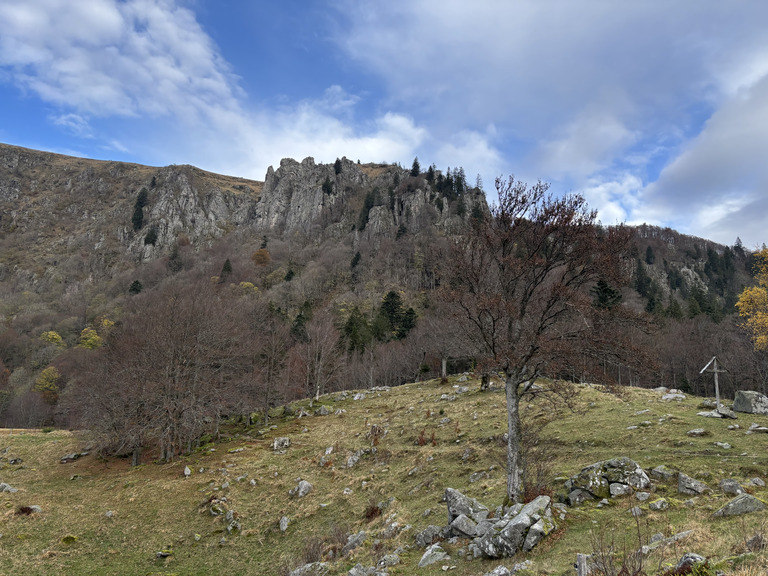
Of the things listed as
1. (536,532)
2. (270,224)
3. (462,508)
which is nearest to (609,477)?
(536,532)

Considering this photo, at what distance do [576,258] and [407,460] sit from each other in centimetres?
1470

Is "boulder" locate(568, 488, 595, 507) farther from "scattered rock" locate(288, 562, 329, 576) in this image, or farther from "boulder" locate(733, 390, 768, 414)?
"boulder" locate(733, 390, 768, 414)

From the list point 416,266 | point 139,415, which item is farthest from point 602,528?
point 416,266

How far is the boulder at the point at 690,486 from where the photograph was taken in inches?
454

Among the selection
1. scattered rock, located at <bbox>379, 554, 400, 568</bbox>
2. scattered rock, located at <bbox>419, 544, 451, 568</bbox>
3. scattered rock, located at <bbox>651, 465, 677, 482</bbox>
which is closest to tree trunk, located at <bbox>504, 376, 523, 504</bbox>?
scattered rock, located at <bbox>419, 544, 451, 568</bbox>

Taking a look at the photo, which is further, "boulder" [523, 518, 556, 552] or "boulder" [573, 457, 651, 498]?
"boulder" [573, 457, 651, 498]

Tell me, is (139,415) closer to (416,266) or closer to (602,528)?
(602,528)

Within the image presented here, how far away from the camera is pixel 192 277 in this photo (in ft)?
396

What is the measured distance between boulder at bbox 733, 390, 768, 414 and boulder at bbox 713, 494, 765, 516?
14389 millimetres

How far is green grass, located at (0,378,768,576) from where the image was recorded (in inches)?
412

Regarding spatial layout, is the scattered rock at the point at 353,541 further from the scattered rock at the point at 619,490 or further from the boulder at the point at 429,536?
the scattered rock at the point at 619,490

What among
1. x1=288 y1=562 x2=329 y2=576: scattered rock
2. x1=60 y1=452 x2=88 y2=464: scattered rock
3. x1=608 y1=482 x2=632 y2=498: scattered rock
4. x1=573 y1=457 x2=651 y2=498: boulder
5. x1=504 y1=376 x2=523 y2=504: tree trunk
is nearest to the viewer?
x1=288 y1=562 x2=329 y2=576: scattered rock

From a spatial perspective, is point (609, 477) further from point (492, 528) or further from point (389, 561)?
point (389, 561)

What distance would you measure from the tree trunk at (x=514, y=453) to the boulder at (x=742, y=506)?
197 inches
